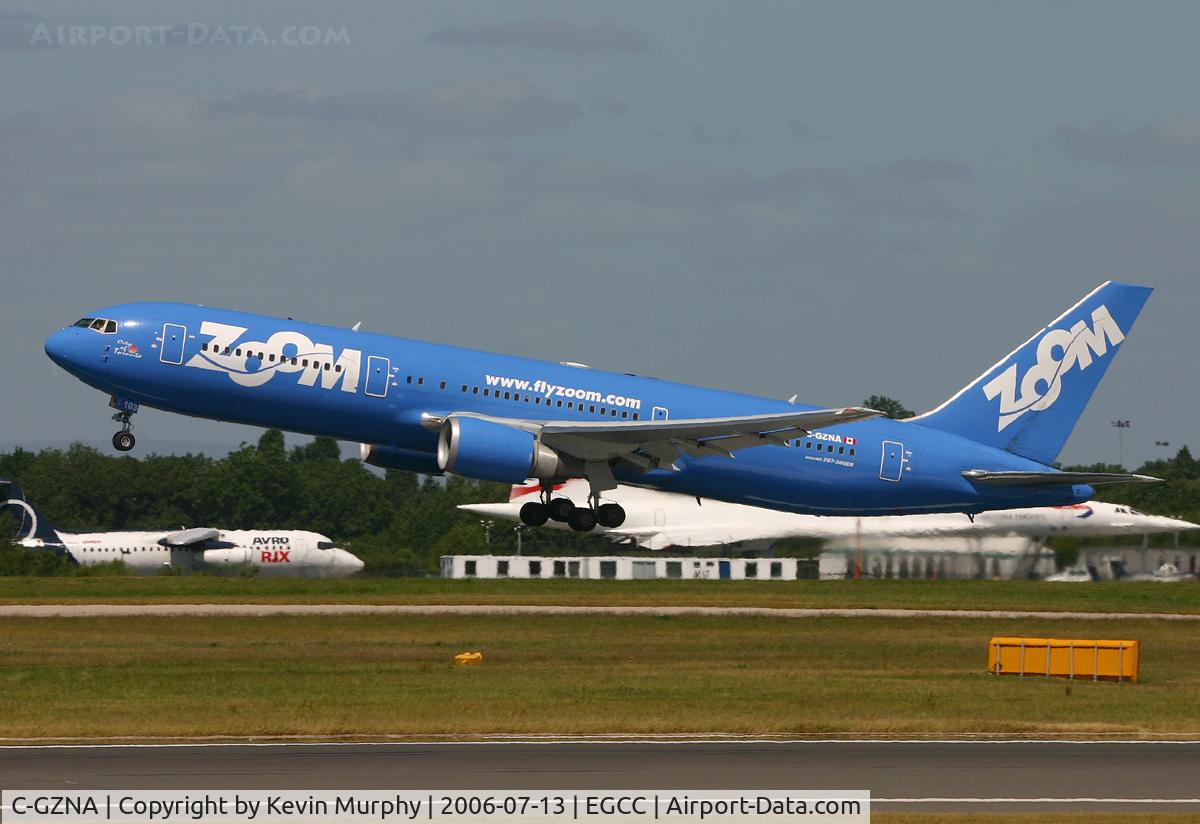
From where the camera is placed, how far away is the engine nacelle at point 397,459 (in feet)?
145

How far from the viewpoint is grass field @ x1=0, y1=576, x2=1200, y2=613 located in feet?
158

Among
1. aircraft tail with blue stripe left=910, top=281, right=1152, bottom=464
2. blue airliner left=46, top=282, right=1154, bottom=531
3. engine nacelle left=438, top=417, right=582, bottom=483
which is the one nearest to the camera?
blue airliner left=46, top=282, right=1154, bottom=531

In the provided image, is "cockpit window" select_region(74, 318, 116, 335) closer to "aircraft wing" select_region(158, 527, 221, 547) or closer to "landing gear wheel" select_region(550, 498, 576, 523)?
"landing gear wheel" select_region(550, 498, 576, 523)

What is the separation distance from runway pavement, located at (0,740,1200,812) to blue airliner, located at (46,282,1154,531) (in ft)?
56.1

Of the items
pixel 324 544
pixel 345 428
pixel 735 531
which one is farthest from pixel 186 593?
pixel 324 544

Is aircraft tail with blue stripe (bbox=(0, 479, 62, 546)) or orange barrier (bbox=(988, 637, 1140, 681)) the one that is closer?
orange barrier (bbox=(988, 637, 1140, 681))

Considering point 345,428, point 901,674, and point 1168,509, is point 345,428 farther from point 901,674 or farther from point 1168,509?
point 1168,509

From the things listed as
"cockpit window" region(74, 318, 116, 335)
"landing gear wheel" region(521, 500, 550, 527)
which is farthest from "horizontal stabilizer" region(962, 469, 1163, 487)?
"cockpit window" region(74, 318, 116, 335)

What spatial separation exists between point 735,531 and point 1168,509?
1934 cm

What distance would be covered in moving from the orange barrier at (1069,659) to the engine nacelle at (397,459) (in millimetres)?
16667

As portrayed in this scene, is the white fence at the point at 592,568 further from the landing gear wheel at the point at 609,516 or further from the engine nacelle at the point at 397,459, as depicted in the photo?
the engine nacelle at the point at 397,459

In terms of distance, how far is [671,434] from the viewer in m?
41.9

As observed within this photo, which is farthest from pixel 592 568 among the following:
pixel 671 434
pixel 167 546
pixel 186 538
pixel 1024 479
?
pixel 671 434

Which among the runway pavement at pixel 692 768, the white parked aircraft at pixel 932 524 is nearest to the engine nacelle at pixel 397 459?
the white parked aircraft at pixel 932 524
